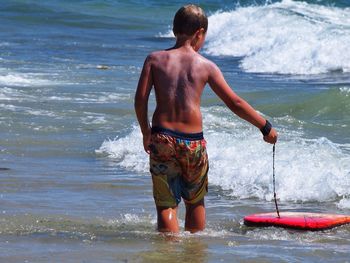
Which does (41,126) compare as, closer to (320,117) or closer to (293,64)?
(320,117)

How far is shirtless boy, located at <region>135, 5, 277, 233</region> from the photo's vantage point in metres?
5.42

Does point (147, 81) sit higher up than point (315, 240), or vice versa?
point (147, 81)

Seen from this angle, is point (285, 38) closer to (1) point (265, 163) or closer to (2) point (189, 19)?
(1) point (265, 163)

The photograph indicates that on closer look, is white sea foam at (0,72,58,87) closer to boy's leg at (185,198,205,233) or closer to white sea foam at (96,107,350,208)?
white sea foam at (96,107,350,208)

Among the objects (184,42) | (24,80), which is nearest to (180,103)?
(184,42)

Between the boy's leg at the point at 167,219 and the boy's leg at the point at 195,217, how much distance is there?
12 cm

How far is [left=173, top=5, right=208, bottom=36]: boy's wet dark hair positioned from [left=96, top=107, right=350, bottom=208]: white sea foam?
2.55 metres

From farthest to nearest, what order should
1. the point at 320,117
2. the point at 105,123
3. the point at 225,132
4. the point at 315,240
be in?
the point at 320,117
the point at 105,123
the point at 225,132
the point at 315,240

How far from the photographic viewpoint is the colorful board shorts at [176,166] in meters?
5.45

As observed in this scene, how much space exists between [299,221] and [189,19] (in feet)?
5.35

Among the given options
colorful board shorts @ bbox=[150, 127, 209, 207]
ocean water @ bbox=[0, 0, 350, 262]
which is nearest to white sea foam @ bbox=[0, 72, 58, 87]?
ocean water @ bbox=[0, 0, 350, 262]

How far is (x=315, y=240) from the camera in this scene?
237 inches

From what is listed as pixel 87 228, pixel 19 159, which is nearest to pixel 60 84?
pixel 19 159

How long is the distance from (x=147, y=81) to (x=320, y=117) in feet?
25.1
